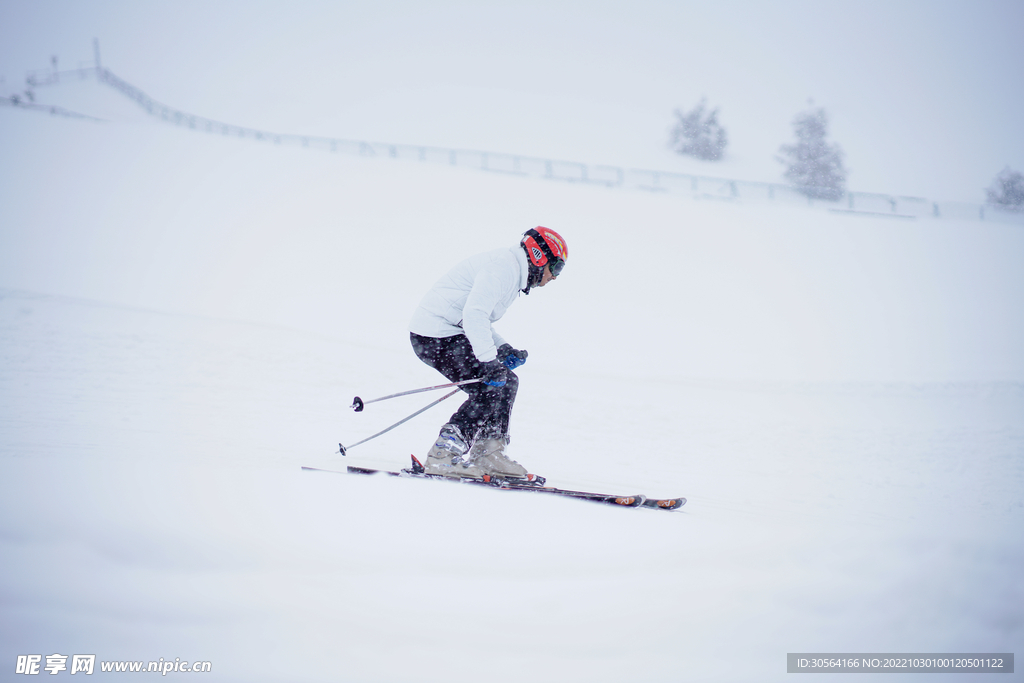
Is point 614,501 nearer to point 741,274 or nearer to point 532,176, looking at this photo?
point 741,274

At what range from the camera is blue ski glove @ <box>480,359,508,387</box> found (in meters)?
3.71

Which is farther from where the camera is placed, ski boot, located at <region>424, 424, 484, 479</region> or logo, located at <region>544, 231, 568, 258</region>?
ski boot, located at <region>424, 424, 484, 479</region>

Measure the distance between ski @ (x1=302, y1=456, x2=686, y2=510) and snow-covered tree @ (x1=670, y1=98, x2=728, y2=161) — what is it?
1206 inches

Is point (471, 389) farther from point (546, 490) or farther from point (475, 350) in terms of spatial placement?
point (546, 490)

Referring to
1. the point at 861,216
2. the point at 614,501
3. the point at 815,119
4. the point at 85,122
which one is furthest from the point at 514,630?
the point at 815,119

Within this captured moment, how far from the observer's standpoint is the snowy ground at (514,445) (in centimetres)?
231

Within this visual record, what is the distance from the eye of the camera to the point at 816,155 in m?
25.9

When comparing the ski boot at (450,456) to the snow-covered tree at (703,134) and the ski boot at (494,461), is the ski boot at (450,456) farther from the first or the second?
the snow-covered tree at (703,134)

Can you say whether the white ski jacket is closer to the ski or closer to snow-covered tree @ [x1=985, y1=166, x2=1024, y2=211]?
the ski

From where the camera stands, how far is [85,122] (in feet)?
62.9

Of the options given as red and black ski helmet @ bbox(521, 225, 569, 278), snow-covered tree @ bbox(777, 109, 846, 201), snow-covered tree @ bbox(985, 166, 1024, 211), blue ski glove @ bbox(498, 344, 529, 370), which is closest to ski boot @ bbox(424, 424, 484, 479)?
blue ski glove @ bbox(498, 344, 529, 370)

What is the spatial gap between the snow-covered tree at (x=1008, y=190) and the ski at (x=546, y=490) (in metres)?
24.1

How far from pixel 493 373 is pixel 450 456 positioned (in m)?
0.66

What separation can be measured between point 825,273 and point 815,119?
48.9ft
